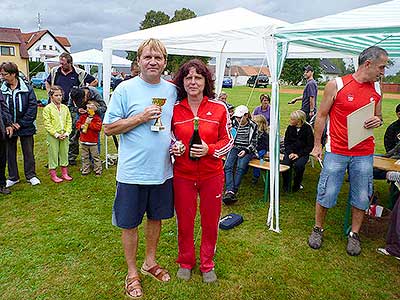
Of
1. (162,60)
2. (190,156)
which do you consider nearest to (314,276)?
(190,156)

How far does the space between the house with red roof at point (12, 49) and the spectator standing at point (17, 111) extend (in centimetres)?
3265

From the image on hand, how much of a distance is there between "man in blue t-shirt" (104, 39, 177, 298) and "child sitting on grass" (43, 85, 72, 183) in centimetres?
299

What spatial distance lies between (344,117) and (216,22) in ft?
9.74

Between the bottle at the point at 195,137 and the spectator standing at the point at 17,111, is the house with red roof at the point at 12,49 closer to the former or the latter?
the spectator standing at the point at 17,111

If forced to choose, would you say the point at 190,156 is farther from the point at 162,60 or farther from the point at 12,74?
the point at 12,74

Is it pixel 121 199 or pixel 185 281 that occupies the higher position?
pixel 121 199

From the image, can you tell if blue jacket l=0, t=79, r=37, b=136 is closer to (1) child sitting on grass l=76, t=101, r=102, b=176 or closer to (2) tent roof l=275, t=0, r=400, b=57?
(1) child sitting on grass l=76, t=101, r=102, b=176

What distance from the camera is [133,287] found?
2584mm

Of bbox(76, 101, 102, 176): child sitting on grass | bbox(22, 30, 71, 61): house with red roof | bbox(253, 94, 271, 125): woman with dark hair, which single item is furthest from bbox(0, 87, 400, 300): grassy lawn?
bbox(22, 30, 71, 61): house with red roof

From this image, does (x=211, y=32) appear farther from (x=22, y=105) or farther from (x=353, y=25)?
(x=22, y=105)

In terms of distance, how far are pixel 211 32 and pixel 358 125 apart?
2405mm

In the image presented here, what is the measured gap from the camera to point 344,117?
120 inches

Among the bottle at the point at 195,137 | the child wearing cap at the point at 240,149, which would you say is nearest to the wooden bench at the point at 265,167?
the child wearing cap at the point at 240,149

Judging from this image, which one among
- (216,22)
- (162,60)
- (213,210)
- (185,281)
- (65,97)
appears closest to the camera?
(162,60)
